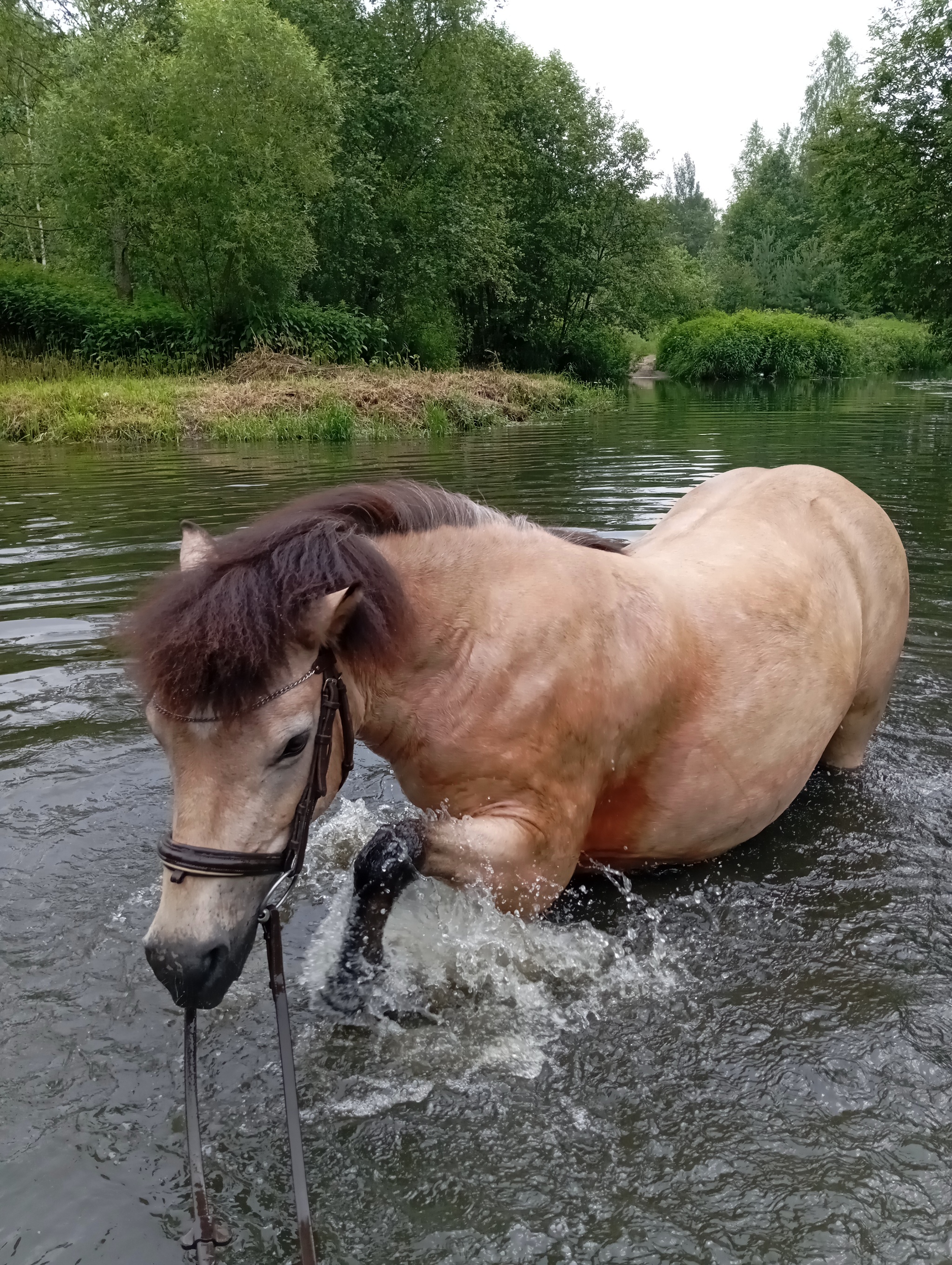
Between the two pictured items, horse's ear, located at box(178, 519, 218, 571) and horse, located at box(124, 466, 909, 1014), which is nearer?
horse, located at box(124, 466, 909, 1014)

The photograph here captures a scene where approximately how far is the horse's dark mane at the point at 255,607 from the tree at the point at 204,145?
29498 mm

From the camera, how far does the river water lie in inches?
92.4

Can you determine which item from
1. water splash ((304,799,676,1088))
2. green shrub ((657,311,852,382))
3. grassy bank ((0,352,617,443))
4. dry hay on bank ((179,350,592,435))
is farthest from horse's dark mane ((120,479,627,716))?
green shrub ((657,311,852,382))

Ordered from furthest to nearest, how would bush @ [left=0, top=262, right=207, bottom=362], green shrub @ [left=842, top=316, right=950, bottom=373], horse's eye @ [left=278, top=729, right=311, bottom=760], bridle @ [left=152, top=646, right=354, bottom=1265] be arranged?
green shrub @ [left=842, top=316, right=950, bottom=373]
bush @ [left=0, top=262, right=207, bottom=362]
horse's eye @ [left=278, top=729, right=311, bottom=760]
bridle @ [left=152, top=646, right=354, bottom=1265]

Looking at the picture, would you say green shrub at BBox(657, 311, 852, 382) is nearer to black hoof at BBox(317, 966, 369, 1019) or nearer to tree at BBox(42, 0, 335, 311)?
tree at BBox(42, 0, 335, 311)

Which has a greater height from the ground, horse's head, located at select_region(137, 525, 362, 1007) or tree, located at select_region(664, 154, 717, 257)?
tree, located at select_region(664, 154, 717, 257)

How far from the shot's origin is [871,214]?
26.7m

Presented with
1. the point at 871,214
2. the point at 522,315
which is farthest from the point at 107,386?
the point at 522,315

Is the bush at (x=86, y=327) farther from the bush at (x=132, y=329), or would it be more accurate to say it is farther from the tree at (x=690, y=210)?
the tree at (x=690, y=210)

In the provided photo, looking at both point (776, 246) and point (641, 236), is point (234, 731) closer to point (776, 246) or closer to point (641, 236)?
point (641, 236)

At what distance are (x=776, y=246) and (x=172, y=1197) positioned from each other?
260ft

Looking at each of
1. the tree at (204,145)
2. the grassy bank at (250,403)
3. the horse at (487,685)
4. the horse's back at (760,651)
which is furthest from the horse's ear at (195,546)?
the tree at (204,145)

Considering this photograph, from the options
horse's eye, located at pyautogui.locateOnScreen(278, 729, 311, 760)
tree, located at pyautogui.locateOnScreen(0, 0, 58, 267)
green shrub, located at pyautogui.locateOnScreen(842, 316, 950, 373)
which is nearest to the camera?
horse's eye, located at pyautogui.locateOnScreen(278, 729, 311, 760)

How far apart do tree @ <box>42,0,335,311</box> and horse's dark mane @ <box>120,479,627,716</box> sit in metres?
29.5
